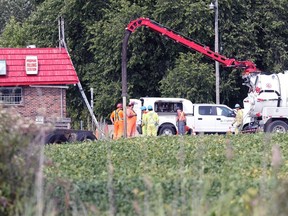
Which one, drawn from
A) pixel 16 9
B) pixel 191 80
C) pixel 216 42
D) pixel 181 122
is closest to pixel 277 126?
pixel 181 122

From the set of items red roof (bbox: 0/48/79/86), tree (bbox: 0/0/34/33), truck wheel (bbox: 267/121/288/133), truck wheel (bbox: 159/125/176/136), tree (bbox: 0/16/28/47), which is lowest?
truck wheel (bbox: 159/125/176/136)

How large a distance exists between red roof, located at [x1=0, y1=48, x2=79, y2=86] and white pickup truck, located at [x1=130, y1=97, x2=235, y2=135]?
3.44m

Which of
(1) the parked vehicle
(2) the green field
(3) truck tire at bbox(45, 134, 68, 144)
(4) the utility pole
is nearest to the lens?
(2) the green field

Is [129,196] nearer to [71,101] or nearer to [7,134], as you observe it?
[7,134]

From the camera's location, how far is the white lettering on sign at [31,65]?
35931mm

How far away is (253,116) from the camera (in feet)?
106

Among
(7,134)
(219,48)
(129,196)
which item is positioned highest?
(219,48)

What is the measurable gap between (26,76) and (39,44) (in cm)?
1283

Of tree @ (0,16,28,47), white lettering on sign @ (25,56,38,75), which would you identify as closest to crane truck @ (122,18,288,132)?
white lettering on sign @ (25,56,38,75)

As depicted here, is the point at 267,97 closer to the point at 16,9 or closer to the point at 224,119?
the point at 224,119

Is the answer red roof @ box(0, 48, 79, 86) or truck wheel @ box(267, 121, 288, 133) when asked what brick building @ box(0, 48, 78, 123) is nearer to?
red roof @ box(0, 48, 79, 86)

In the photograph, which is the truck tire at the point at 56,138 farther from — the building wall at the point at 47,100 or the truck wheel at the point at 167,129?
the truck wheel at the point at 167,129

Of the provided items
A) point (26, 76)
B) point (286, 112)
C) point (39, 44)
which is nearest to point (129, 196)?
point (286, 112)

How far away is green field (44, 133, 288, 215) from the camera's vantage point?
312 inches
